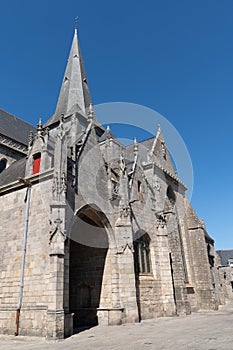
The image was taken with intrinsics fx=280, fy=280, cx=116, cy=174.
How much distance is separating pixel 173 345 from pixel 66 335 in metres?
3.81

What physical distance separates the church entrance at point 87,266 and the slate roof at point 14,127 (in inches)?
373

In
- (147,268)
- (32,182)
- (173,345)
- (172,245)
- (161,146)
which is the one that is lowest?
(173,345)

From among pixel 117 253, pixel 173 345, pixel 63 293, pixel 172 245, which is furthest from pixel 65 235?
pixel 172 245

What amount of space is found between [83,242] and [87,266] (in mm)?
1166

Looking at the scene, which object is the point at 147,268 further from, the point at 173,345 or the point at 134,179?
the point at 173,345

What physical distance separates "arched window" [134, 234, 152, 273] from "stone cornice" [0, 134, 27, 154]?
→ 1033 cm

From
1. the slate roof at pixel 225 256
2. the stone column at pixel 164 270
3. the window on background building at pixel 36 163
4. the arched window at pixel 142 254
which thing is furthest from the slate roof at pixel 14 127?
the slate roof at pixel 225 256

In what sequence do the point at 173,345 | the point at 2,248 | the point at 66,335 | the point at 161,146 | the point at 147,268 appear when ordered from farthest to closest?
the point at 161,146 < the point at 147,268 < the point at 2,248 < the point at 66,335 < the point at 173,345

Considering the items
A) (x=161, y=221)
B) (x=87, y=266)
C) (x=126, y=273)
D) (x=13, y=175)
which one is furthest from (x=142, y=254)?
(x=13, y=175)

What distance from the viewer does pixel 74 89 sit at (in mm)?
25734

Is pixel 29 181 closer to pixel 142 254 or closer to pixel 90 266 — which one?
pixel 90 266

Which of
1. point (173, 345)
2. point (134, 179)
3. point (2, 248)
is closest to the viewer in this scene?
point (173, 345)

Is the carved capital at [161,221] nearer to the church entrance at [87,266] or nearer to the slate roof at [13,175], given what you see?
the church entrance at [87,266]

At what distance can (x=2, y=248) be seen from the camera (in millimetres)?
11305
